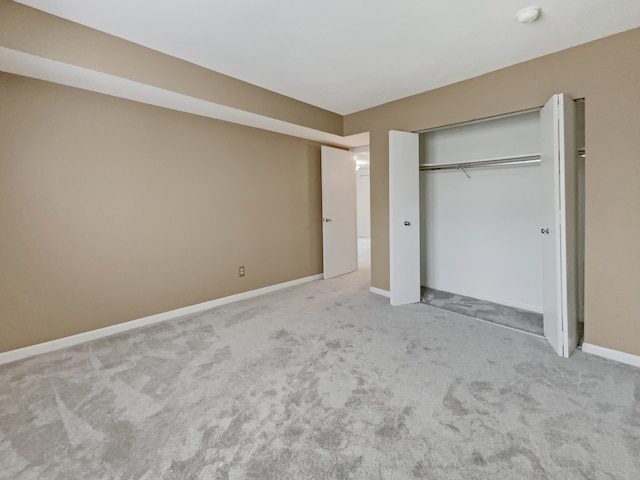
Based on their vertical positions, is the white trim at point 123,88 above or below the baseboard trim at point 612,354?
above

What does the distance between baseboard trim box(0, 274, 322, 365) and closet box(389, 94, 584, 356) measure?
2009mm

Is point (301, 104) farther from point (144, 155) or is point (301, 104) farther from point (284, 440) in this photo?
point (284, 440)

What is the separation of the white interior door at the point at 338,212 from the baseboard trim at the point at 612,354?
3274 millimetres

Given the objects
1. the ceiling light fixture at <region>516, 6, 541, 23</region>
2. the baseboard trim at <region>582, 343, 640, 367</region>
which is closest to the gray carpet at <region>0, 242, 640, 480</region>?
the baseboard trim at <region>582, 343, 640, 367</region>

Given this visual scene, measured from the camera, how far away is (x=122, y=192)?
115 inches

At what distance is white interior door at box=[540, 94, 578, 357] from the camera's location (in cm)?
230

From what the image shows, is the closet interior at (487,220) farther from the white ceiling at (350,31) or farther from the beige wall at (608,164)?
the white ceiling at (350,31)

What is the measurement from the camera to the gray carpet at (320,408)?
1425mm

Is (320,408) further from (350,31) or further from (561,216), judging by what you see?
(350,31)

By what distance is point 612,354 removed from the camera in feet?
7.73

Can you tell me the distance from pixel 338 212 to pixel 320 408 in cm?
360

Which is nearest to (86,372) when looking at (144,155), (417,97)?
(144,155)

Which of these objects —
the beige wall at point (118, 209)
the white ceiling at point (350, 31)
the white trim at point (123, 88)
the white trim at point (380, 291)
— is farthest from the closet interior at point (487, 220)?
the beige wall at point (118, 209)

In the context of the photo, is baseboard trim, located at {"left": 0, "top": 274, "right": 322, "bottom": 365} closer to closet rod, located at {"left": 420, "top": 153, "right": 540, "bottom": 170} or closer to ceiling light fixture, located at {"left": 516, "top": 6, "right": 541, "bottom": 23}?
closet rod, located at {"left": 420, "top": 153, "right": 540, "bottom": 170}
